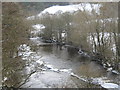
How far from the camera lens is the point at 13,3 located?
12.8 ft

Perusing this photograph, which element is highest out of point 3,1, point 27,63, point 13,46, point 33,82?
point 3,1

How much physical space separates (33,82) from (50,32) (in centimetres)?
998

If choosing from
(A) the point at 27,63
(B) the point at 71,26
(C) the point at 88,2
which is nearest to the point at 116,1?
(C) the point at 88,2

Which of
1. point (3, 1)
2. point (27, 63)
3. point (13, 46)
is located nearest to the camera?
point (3, 1)

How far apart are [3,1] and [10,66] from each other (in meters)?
0.99

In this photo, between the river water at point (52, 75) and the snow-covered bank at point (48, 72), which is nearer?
the river water at point (52, 75)

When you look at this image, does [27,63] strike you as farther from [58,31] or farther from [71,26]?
[58,31]

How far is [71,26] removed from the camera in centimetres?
1391

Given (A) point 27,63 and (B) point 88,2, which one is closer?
(A) point 27,63

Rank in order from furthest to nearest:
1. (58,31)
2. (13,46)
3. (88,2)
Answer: (58,31), (88,2), (13,46)

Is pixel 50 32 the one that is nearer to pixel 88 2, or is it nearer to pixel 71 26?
pixel 71 26

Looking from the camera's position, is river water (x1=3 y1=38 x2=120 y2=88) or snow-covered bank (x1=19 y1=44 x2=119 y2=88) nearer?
river water (x1=3 y1=38 x2=120 y2=88)

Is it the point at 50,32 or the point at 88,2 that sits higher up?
the point at 88,2

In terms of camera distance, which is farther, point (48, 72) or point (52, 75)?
point (48, 72)
